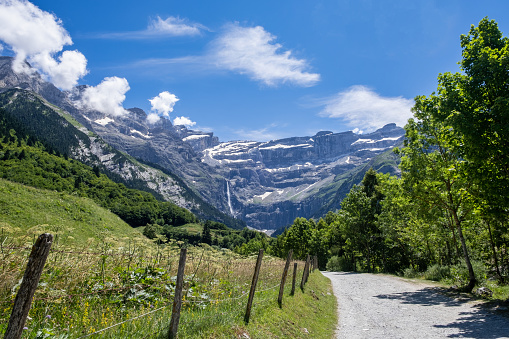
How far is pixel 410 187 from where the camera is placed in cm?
2039

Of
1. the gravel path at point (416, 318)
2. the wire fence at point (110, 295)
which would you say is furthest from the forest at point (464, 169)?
the gravel path at point (416, 318)

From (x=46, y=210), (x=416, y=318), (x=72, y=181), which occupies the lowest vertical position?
(x=416, y=318)

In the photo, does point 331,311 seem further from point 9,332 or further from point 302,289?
point 9,332

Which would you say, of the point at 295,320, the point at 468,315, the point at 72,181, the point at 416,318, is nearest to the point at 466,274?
the point at 468,315

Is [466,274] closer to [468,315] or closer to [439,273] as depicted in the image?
[468,315]

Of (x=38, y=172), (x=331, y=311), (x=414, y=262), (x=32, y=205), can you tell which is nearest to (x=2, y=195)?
(x=32, y=205)

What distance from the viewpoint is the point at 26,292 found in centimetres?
322

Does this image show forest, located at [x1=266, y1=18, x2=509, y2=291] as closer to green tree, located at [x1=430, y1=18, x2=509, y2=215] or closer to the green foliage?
green tree, located at [x1=430, y1=18, x2=509, y2=215]

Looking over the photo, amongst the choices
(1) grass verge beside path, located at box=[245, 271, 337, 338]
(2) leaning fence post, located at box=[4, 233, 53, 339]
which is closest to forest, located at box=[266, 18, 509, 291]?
(1) grass verge beside path, located at box=[245, 271, 337, 338]

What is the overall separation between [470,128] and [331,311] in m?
12.1

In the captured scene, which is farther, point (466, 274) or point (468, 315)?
point (466, 274)

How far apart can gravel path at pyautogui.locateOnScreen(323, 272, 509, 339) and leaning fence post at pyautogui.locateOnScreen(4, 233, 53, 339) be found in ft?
37.9

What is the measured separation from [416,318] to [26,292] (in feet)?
A: 52.0

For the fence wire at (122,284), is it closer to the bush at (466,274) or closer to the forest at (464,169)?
the forest at (464,169)
